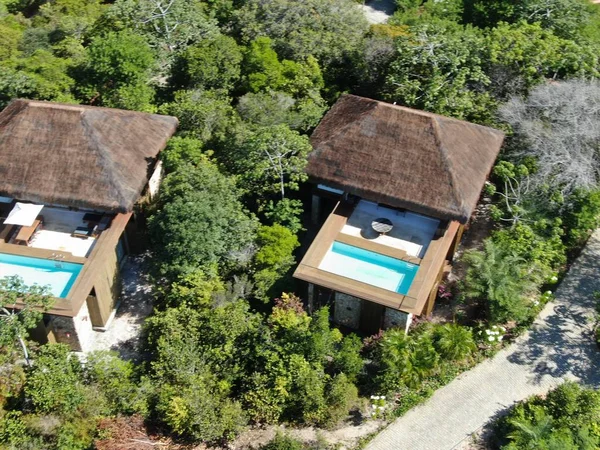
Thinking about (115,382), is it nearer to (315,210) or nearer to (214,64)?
(315,210)

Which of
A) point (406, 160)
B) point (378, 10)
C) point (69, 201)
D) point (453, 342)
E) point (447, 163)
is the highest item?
point (447, 163)

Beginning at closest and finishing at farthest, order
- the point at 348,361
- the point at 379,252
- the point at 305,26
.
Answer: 1. the point at 348,361
2. the point at 379,252
3. the point at 305,26

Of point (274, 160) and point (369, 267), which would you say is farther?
point (274, 160)

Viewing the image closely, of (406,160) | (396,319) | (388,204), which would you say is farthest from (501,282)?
(406,160)

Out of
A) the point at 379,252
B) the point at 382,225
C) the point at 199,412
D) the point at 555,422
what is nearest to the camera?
the point at 199,412

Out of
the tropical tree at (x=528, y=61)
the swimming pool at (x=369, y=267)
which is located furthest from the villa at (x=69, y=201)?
the tropical tree at (x=528, y=61)

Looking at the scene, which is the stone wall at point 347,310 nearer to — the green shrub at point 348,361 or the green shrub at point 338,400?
the green shrub at point 348,361

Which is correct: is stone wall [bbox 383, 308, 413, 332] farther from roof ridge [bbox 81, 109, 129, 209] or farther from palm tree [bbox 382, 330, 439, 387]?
roof ridge [bbox 81, 109, 129, 209]
